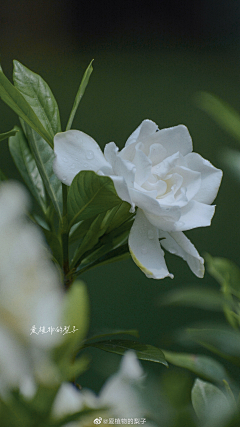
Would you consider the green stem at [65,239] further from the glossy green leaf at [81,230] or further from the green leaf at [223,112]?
the green leaf at [223,112]

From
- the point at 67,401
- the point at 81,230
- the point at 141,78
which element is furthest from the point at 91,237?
the point at 141,78

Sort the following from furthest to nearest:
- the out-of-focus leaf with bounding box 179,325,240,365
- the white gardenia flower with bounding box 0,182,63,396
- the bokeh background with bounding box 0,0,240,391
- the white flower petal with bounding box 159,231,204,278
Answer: the bokeh background with bounding box 0,0,240,391 → the out-of-focus leaf with bounding box 179,325,240,365 → the white flower petal with bounding box 159,231,204,278 → the white gardenia flower with bounding box 0,182,63,396

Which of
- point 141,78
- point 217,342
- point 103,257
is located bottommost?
point 141,78

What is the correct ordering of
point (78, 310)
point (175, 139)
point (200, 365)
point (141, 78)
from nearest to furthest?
point (78, 310), point (175, 139), point (200, 365), point (141, 78)

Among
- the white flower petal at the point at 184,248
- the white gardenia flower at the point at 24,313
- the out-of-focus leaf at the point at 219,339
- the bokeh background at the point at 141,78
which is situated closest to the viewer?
the white gardenia flower at the point at 24,313

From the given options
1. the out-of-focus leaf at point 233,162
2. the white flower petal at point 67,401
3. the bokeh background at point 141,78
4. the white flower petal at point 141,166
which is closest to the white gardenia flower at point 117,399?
the white flower petal at point 67,401

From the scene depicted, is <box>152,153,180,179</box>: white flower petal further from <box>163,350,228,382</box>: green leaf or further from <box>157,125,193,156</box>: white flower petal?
<box>163,350,228,382</box>: green leaf

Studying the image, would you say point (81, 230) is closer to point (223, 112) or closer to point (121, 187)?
point (121, 187)

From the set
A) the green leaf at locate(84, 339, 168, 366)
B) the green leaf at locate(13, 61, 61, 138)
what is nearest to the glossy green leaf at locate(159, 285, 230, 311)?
the green leaf at locate(84, 339, 168, 366)
